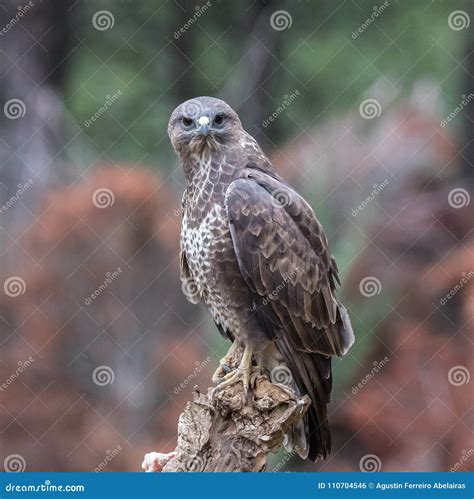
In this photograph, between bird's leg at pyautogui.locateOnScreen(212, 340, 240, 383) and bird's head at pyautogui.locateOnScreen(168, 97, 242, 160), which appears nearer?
bird's head at pyautogui.locateOnScreen(168, 97, 242, 160)

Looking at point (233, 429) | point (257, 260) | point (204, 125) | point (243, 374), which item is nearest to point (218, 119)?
point (204, 125)

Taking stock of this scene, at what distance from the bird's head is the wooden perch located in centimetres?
93

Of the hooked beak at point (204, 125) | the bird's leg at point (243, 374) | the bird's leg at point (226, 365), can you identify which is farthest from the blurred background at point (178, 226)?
the hooked beak at point (204, 125)

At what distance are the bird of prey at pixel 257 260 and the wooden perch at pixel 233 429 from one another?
0.19 meters

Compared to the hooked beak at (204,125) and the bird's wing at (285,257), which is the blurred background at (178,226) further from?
the hooked beak at (204,125)

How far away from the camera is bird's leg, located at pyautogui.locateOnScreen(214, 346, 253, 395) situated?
3.12 metres

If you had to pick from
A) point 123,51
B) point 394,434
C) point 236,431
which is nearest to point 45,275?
point 123,51

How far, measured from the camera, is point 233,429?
115 inches

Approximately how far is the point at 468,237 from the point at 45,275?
2.04m

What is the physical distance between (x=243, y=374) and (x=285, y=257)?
47 cm

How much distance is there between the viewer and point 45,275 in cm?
402

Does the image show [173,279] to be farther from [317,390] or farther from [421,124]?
[421,124]

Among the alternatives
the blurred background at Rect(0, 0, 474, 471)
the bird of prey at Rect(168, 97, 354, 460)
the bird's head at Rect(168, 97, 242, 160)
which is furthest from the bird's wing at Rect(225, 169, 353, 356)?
the blurred background at Rect(0, 0, 474, 471)

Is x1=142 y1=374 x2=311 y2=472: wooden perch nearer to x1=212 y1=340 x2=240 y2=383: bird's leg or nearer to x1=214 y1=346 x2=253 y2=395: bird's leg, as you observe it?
x1=214 y1=346 x2=253 y2=395: bird's leg
